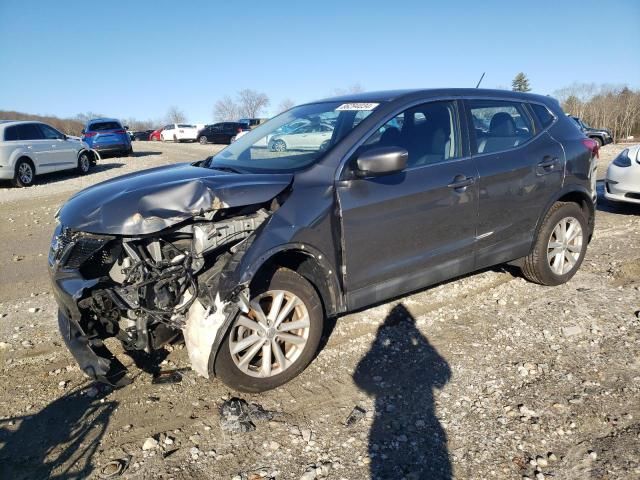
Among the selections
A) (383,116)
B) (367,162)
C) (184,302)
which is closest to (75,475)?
(184,302)

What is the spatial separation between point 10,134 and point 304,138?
11.8m

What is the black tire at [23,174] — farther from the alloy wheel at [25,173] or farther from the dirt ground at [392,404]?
the dirt ground at [392,404]

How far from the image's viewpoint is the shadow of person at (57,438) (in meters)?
2.47

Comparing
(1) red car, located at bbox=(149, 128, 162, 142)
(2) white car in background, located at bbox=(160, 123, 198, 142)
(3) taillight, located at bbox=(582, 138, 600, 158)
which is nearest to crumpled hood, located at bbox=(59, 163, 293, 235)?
(3) taillight, located at bbox=(582, 138, 600, 158)

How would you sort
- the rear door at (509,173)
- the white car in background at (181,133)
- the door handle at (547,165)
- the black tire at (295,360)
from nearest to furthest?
1. the black tire at (295,360)
2. the rear door at (509,173)
3. the door handle at (547,165)
4. the white car in background at (181,133)

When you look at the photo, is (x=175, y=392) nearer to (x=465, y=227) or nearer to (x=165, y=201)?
(x=165, y=201)

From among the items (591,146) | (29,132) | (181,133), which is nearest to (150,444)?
(591,146)

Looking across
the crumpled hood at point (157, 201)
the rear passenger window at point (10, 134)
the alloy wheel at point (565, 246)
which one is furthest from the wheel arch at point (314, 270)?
the rear passenger window at point (10, 134)

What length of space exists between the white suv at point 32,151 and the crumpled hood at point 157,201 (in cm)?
1125

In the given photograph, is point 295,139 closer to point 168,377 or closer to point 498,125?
point 498,125

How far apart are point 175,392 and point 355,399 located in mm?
1190

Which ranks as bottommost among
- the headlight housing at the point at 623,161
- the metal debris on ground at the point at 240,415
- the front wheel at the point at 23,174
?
the metal debris on ground at the point at 240,415

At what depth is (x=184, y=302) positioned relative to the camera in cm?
290

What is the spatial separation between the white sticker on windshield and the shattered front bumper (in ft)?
7.27
